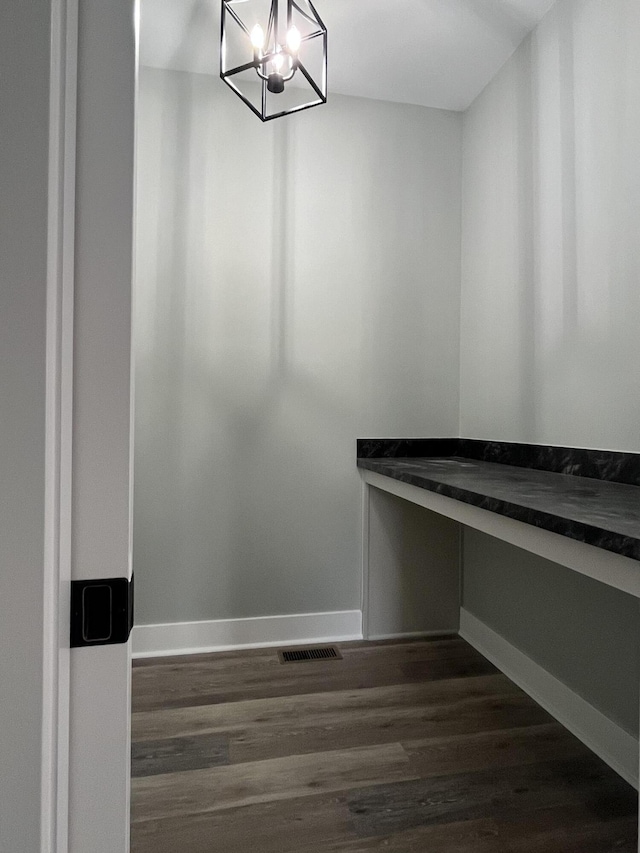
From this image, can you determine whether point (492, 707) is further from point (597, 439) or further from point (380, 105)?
point (380, 105)

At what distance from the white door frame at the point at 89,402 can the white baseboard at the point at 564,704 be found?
164cm

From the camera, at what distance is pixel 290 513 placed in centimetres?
252

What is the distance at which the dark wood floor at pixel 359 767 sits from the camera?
133 centimetres

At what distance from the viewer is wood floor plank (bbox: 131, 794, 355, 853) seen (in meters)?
1.29

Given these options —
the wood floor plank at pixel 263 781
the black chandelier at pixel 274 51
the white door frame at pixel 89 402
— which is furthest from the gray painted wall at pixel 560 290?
the white door frame at pixel 89 402

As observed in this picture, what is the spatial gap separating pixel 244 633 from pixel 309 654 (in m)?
0.32

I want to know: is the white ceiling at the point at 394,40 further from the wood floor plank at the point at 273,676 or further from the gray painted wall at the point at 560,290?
the wood floor plank at the point at 273,676

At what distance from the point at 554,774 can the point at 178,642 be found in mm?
1566

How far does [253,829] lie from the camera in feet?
4.42

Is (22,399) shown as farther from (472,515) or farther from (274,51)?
(274,51)

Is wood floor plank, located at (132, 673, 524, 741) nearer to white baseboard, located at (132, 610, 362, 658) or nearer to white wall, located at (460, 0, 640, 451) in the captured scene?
white baseboard, located at (132, 610, 362, 658)

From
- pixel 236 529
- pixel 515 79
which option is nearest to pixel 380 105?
pixel 515 79

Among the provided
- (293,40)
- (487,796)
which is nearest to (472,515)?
(487,796)

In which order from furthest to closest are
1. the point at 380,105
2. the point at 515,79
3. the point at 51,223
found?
the point at 380,105 < the point at 515,79 < the point at 51,223
